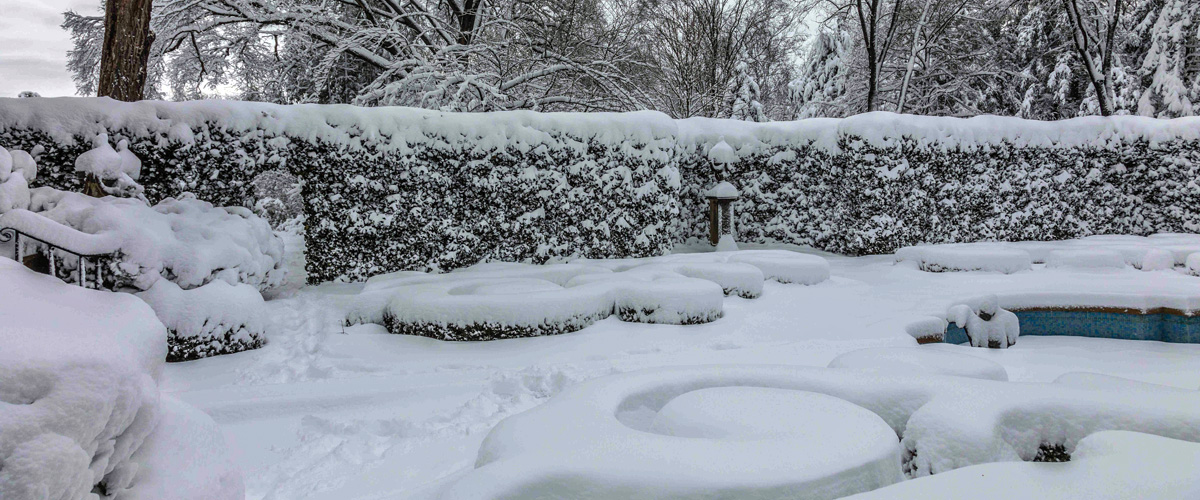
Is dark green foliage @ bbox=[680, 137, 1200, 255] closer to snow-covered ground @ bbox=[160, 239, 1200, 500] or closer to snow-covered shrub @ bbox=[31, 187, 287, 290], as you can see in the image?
snow-covered ground @ bbox=[160, 239, 1200, 500]

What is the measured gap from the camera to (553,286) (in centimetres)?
603

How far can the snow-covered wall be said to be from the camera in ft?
20.6

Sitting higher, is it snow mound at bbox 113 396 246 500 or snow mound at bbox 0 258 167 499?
snow mound at bbox 0 258 167 499

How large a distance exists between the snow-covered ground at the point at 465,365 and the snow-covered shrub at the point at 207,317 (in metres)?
0.13

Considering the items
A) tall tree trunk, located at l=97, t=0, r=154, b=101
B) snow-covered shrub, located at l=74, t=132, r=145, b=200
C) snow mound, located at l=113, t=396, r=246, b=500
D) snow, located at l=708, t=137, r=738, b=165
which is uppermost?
tall tree trunk, located at l=97, t=0, r=154, b=101

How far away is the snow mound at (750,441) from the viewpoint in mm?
1875

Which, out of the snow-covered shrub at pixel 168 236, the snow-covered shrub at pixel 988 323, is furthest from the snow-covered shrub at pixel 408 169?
the snow-covered shrub at pixel 988 323

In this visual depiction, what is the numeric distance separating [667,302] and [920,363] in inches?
96.8

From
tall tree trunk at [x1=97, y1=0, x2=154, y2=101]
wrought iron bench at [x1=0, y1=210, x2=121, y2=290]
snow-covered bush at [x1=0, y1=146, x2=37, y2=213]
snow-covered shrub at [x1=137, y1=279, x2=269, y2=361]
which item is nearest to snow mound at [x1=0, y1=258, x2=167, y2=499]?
wrought iron bench at [x1=0, y1=210, x2=121, y2=290]

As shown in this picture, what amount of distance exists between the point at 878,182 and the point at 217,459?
9632 millimetres

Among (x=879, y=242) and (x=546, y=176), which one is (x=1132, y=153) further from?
(x=546, y=176)

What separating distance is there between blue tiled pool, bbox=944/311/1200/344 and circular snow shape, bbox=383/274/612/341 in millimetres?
3596

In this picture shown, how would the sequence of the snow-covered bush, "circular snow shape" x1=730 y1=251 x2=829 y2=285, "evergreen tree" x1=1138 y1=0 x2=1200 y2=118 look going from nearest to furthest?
the snow-covered bush < "circular snow shape" x1=730 y1=251 x2=829 y2=285 < "evergreen tree" x1=1138 y1=0 x2=1200 y2=118

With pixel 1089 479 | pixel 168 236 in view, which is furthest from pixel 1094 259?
pixel 168 236
